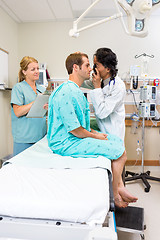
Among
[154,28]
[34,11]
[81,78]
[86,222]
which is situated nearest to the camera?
[86,222]

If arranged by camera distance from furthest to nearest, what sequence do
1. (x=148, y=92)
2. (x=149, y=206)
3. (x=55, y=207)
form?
(x=148, y=92), (x=149, y=206), (x=55, y=207)

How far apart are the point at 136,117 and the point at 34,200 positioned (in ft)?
8.27

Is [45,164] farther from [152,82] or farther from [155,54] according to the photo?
[155,54]

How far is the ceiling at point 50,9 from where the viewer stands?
282 centimetres

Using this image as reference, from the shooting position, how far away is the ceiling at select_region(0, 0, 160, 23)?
2.82 m

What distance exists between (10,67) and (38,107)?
1751 mm

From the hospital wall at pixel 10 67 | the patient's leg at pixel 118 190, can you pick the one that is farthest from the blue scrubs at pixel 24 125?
the hospital wall at pixel 10 67

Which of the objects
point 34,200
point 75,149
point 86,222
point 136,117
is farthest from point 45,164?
point 136,117

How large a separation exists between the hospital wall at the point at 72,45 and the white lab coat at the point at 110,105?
1541mm

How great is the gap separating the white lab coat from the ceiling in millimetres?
1500

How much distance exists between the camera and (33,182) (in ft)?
3.24

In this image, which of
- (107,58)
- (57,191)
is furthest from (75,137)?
(107,58)

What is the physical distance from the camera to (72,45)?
3469 millimetres

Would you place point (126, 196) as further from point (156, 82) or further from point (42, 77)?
point (42, 77)
